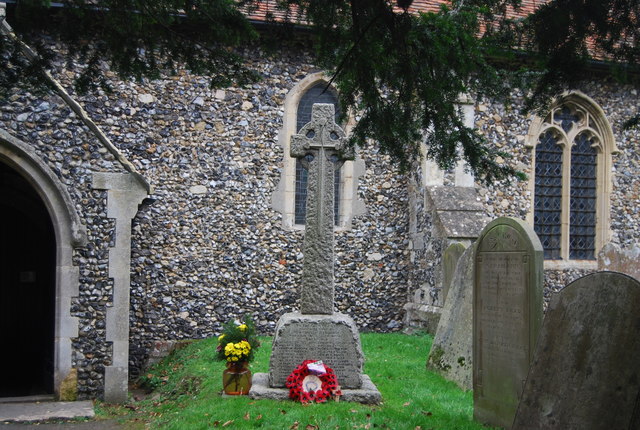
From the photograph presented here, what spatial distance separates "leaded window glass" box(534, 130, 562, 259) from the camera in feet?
45.1

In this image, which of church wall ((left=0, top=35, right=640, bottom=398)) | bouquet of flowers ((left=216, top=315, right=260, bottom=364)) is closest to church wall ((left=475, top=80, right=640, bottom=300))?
church wall ((left=0, top=35, right=640, bottom=398))

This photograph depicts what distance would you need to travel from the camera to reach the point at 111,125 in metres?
11.4

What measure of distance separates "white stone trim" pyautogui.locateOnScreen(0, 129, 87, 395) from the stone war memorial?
10.2ft

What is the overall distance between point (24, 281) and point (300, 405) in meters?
8.74

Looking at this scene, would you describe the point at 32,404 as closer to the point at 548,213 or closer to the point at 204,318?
the point at 204,318

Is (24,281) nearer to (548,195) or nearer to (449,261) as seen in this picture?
(449,261)

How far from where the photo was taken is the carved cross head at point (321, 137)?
752cm

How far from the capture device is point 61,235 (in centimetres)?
899

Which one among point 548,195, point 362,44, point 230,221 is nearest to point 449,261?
point 230,221

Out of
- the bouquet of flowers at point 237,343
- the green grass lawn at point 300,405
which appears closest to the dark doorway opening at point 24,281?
the green grass lawn at point 300,405

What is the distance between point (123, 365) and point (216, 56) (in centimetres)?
541

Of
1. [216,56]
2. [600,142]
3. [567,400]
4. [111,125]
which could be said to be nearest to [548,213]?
[600,142]

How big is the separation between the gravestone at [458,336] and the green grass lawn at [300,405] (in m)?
0.15

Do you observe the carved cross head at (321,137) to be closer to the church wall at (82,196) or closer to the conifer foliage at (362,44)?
the conifer foliage at (362,44)
